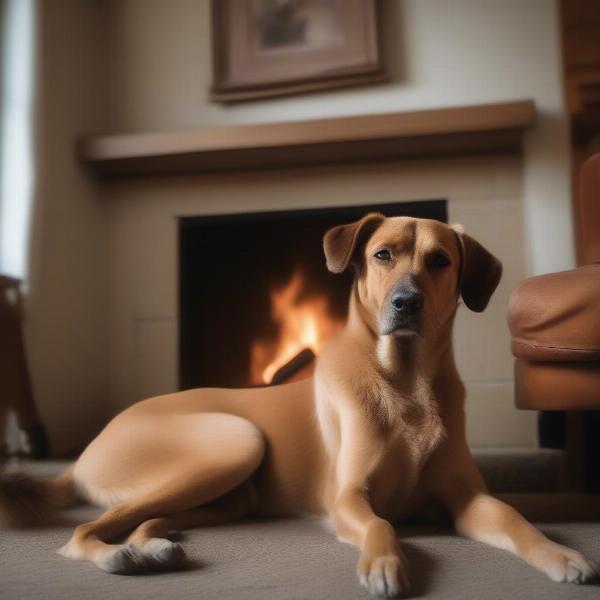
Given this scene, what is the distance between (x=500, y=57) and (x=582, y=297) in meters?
1.50

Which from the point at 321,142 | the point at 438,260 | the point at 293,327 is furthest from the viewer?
the point at 293,327

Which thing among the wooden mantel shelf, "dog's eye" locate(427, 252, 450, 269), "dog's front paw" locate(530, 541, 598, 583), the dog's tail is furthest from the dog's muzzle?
the wooden mantel shelf

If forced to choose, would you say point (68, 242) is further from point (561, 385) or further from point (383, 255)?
point (561, 385)

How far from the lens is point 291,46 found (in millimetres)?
2732

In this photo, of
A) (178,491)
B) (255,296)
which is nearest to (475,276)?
(178,491)

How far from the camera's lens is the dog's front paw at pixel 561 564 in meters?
0.98

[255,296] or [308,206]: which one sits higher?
[308,206]

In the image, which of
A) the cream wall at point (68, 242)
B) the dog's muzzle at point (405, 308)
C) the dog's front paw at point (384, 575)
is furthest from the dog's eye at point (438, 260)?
the cream wall at point (68, 242)

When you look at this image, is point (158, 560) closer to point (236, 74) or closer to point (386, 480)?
point (386, 480)

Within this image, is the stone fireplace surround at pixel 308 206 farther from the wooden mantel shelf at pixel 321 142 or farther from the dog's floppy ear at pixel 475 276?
the dog's floppy ear at pixel 475 276

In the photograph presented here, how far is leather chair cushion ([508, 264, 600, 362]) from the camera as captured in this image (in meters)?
1.43

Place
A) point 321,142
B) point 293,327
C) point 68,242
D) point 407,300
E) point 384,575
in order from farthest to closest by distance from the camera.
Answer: point 293,327 < point 68,242 < point 321,142 < point 407,300 < point 384,575

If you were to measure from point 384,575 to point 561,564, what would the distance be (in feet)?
0.88

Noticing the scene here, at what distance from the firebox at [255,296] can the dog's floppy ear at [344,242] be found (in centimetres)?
127
